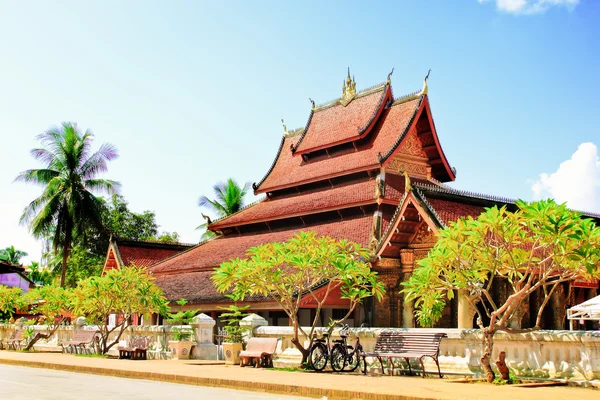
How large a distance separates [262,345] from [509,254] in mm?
8089

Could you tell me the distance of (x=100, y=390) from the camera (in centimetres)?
1259

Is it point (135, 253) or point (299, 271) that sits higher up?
point (135, 253)

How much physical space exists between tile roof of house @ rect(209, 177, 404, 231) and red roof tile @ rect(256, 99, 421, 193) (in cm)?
67

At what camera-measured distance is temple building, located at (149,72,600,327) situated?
23.5 m

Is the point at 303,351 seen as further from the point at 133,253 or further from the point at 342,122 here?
the point at 133,253

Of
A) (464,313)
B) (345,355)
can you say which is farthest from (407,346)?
(464,313)

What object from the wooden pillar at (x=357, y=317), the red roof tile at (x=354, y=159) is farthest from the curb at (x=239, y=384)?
the red roof tile at (x=354, y=159)

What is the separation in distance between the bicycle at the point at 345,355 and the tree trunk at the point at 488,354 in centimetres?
361

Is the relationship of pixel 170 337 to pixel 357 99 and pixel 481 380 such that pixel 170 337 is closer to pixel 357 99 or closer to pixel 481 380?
pixel 481 380

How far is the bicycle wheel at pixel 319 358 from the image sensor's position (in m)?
16.9

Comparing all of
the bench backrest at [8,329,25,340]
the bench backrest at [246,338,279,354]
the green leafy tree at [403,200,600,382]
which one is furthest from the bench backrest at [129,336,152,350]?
the green leafy tree at [403,200,600,382]

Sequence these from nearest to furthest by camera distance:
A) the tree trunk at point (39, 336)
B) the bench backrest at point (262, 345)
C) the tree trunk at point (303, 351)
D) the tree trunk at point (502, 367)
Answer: the tree trunk at point (502, 367), the tree trunk at point (303, 351), the bench backrest at point (262, 345), the tree trunk at point (39, 336)

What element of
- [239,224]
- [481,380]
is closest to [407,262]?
[481,380]

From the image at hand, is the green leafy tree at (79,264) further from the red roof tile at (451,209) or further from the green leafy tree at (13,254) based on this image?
the green leafy tree at (13,254)
